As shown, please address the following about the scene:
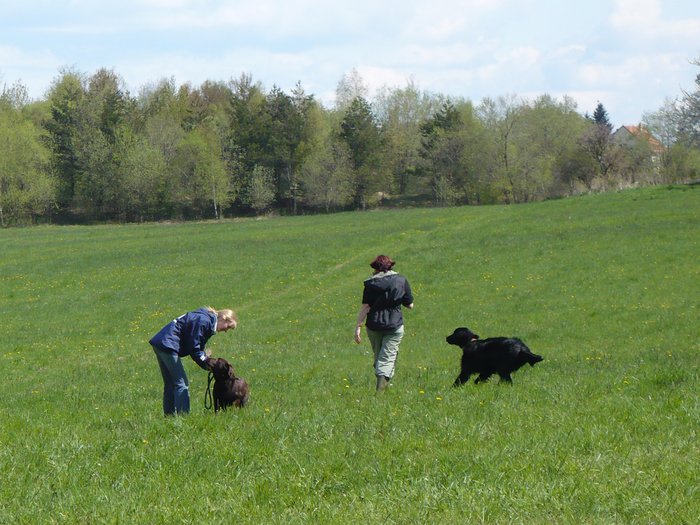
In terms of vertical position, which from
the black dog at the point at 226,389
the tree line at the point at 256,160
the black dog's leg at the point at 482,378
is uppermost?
the tree line at the point at 256,160

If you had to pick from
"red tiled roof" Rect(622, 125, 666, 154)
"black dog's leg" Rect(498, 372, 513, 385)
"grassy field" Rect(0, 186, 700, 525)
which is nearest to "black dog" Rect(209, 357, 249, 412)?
"grassy field" Rect(0, 186, 700, 525)

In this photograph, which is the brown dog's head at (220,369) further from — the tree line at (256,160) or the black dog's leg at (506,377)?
the tree line at (256,160)

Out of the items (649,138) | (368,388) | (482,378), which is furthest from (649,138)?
(482,378)

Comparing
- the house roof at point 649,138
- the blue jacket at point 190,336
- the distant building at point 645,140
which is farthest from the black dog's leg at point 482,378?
the house roof at point 649,138

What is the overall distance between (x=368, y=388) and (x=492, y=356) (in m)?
2.32

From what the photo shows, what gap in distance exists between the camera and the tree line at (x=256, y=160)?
82250 mm

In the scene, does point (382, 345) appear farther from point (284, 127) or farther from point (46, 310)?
point (284, 127)

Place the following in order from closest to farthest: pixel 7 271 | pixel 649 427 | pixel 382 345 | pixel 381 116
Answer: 1. pixel 649 427
2. pixel 382 345
3. pixel 7 271
4. pixel 381 116

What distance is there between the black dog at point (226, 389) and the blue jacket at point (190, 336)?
6.7 inches

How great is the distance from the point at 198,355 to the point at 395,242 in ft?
101

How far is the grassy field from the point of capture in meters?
6.12

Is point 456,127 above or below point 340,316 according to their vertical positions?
above

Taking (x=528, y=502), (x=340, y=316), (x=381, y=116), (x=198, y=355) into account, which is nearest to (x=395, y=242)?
(x=340, y=316)

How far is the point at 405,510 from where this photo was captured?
5.80 metres
